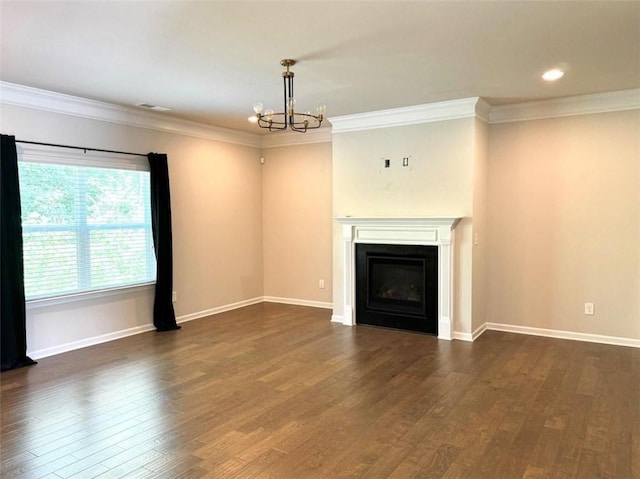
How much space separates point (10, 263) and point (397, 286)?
4022 millimetres

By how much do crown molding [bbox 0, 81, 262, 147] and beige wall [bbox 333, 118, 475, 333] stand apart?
175 centimetres

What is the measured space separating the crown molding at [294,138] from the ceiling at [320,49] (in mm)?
1622

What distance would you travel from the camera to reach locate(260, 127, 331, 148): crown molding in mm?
6444

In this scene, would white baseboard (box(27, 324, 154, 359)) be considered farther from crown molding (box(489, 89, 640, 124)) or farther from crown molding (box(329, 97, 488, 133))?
crown molding (box(489, 89, 640, 124))

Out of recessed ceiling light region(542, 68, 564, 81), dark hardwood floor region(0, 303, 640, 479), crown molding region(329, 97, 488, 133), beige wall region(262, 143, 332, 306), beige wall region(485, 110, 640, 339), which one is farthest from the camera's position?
beige wall region(262, 143, 332, 306)

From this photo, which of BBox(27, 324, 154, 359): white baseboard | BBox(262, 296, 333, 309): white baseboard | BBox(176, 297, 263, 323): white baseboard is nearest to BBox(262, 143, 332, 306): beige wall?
BBox(262, 296, 333, 309): white baseboard

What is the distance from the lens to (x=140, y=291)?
17.6ft

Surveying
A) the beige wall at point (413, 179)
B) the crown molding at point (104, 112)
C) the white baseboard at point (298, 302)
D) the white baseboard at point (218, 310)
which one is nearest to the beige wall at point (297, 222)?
the white baseboard at point (298, 302)

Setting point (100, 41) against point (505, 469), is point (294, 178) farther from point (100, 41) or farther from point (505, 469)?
point (505, 469)

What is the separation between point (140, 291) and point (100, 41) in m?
3.09

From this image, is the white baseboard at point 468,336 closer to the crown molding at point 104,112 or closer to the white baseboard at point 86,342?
the white baseboard at point 86,342

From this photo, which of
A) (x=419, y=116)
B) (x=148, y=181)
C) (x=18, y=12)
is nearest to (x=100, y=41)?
(x=18, y=12)

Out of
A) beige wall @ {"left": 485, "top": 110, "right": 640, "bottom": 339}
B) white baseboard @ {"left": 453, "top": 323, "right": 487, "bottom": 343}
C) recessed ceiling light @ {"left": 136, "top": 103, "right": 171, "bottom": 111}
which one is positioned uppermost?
recessed ceiling light @ {"left": 136, "top": 103, "right": 171, "bottom": 111}

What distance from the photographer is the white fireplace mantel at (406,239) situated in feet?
16.4
